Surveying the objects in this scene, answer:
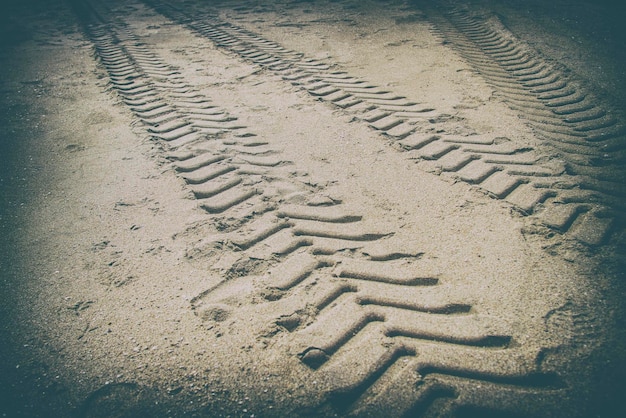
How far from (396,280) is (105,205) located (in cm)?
170

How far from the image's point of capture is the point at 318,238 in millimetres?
1845

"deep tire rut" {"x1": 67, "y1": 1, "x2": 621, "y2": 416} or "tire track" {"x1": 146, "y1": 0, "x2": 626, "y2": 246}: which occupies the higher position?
"tire track" {"x1": 146, "y1": 0, "x2": 626, "y2": 246}

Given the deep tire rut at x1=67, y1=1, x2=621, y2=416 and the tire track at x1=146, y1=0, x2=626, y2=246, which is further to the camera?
the tire track at x1=146, y1=0, x2=626, y2=246

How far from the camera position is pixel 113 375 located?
51.8 inches

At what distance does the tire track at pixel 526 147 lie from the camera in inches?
75.8

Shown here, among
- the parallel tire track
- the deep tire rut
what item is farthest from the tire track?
the parallel tire track

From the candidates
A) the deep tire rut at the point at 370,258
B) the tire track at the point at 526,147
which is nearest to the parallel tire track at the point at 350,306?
the deep tire rut at the point at 370,258

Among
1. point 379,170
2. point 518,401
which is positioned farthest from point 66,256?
point 518,401

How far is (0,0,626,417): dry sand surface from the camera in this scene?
4.15ft

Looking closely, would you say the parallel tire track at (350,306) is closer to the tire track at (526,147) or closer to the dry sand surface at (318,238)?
the dry sand surface at (318,238)

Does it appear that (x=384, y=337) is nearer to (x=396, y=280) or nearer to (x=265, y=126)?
(x=396, y=280)

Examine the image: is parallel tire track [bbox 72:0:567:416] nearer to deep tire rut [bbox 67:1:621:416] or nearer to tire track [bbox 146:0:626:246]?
deep tire rut [bbox 67:1:621:416]

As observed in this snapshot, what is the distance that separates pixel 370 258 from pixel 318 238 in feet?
0.94

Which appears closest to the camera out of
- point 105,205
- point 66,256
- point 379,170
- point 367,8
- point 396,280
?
point 396,280
